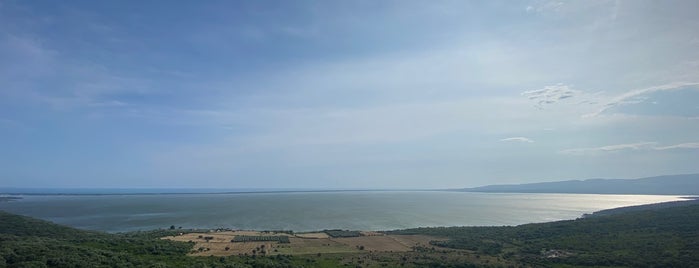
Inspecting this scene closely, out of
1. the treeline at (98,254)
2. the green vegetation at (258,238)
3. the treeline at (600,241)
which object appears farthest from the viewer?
the green vegetation at (258,238)

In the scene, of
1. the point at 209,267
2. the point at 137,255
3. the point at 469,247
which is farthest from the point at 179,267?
the point at 469,247

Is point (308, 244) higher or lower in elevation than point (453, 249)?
higher

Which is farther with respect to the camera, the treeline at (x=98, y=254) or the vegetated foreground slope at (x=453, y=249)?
the vegetated foreground slope at (x=453, y=249)

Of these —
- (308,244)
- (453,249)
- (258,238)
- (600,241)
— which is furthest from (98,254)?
(600,241)

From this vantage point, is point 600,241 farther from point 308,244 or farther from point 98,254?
point 98,254

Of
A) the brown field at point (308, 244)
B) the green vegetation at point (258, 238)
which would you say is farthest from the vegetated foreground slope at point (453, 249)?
the green vegetation at point (258, 238)

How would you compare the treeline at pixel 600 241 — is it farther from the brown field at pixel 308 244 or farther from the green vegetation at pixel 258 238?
the green vegetation at pixel 258 238

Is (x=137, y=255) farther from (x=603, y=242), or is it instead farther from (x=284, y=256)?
(x=603, y=242)
